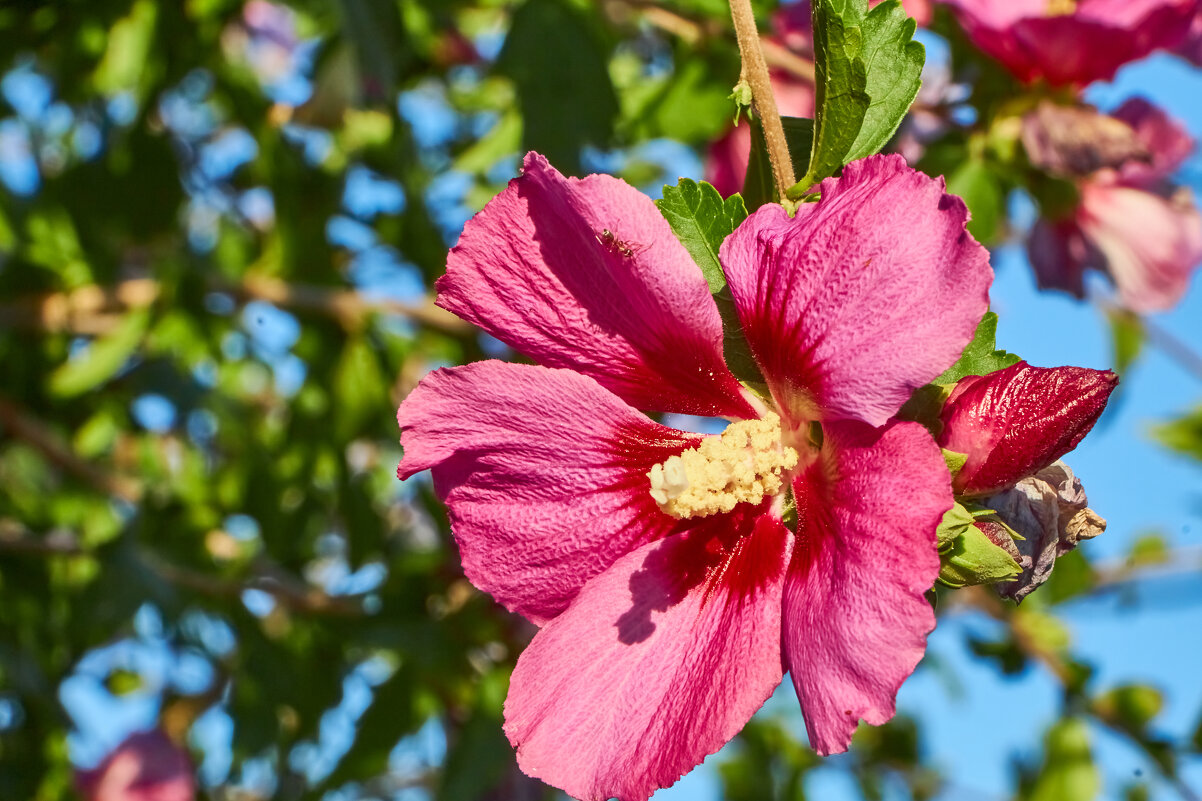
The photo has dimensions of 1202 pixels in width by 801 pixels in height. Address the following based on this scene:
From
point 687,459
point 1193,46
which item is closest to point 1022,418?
point 687,459

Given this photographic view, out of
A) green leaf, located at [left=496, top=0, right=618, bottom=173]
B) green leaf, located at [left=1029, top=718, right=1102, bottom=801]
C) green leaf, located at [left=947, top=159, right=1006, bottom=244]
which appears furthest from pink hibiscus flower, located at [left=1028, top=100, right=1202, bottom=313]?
green leaf, located at [left=1029, top=718, right=1102, bottom=801]

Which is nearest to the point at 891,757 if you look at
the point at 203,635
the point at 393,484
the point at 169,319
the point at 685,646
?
the point at 393,484

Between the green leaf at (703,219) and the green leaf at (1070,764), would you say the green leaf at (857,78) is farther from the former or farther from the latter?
the green leaf at (1070,764)

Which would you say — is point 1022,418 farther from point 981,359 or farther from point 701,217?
point 701,217

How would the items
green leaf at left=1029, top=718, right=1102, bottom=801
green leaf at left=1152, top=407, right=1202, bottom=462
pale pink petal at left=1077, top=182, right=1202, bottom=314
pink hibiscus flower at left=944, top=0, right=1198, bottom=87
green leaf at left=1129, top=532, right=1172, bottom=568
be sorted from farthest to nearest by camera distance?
green leaf at left=1129, top=532, right=1172, bottom=568
green leaf at left=1152, top=407, right=1202, bottom=462
green leaf at left=1029, top=718, right=1102, bottom=801
pale pink petal at left=1077, top=182, right=1202, bottom=314
pink hibiscus flower at left=944, top=0, right=1198, bottom=87

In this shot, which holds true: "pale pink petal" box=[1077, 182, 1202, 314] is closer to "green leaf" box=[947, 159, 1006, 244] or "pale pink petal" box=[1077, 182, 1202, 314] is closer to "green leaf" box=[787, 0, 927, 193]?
"green leaf" box=[947, 159, 1006, 244]

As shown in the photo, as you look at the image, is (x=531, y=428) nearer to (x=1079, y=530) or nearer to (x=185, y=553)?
(x=1079, y=530)
